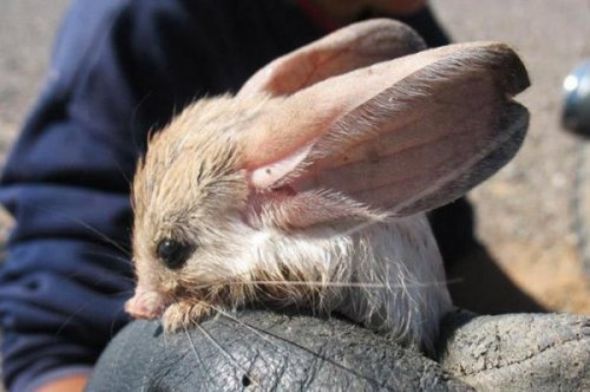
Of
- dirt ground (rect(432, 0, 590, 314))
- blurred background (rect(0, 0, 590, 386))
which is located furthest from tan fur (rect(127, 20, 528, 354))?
dirt ground (rect(432, 0, 590, 314))

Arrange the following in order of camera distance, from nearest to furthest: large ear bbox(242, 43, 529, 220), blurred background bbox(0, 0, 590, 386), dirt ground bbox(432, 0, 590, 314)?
large ear bbox(242, 43, 529, 220) → dirt ground bbox(432, 0, 590, 314) → blurred background bbox(0, 0, 590, 386)

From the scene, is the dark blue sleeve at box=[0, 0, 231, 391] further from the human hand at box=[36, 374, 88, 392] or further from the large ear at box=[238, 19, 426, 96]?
the large ear at box=[238, 19, 426, 96]

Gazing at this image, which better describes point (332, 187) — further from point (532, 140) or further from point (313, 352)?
point (532, 140)

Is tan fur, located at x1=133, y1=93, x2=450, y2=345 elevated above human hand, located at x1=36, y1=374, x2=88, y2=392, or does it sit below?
above

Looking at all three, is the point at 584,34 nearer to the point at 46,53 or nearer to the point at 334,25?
the point at 46,53

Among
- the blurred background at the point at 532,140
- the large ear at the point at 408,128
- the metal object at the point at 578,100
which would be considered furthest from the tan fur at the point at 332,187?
the blurred background at the point at 532,140

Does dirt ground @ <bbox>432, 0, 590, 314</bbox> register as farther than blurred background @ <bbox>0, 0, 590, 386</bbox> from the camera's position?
No

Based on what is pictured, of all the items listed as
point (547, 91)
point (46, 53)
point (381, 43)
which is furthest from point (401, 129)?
point (46, 53)

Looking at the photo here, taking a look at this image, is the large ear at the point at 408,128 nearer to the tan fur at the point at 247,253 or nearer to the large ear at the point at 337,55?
the tan fur at the point at 247,253
